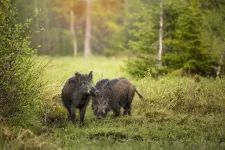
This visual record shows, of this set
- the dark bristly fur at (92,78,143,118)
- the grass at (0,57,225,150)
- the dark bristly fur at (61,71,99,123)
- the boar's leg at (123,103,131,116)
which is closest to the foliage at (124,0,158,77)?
the grass at (0,57,225,150)

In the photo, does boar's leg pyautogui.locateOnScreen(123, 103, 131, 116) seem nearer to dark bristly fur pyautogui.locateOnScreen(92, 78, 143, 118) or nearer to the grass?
dark bristly fur pyautogui.locateOnScreen(92, 78, 143, 118)

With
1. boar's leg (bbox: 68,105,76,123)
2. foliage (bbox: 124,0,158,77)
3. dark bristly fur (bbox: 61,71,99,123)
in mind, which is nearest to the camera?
dark bristly fur (bbox: 61,71,99,123)

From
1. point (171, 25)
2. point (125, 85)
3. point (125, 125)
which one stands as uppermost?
point (171, 25)

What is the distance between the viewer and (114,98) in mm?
11922

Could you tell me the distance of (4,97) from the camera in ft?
29.9

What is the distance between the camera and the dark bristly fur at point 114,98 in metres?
11.6

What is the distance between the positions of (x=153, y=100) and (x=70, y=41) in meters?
36.4

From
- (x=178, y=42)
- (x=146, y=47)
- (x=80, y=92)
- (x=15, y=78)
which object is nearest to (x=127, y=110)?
(x=80, y=92)

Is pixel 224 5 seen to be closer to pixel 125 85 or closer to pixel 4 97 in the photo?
pixel 125 85

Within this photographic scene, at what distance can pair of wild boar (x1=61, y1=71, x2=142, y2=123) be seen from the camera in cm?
1071

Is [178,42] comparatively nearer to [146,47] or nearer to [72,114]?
[146,47]

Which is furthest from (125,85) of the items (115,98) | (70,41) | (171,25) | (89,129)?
(70,41)

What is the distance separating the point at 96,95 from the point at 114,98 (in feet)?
2.61

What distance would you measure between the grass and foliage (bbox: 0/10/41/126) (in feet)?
1.70
